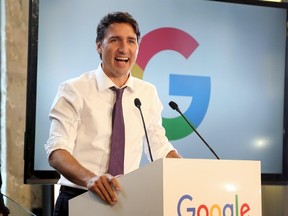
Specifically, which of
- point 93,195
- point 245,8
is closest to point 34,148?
point 93,195

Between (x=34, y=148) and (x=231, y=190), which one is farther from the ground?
(x=34, y=148)

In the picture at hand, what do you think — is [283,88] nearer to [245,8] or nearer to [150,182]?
[245,8]

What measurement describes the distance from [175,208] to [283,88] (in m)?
2.49

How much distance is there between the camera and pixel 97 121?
2.34 m

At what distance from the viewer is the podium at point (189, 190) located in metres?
1.49

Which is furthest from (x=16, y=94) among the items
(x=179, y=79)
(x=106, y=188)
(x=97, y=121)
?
(x=106, y=188)

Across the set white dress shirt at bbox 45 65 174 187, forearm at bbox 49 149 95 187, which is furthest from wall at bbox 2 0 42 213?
forearm at bbox 49 149 95 187

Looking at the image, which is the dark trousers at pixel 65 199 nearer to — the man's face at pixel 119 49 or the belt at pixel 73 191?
the belt at pixel 73 191

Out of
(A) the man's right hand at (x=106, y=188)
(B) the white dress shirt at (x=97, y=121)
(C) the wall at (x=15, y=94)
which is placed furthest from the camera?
(C) the wall at (x=15, y=94)

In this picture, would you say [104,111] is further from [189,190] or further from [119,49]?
[189,190]

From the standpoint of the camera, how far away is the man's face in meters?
2.35

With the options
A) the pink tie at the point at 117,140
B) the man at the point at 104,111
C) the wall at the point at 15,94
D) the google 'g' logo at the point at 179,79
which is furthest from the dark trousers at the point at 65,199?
the google 'g' logo at the point at 179,79

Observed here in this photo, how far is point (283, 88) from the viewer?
12.3ft

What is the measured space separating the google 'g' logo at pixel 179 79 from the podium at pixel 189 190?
5.68ft
